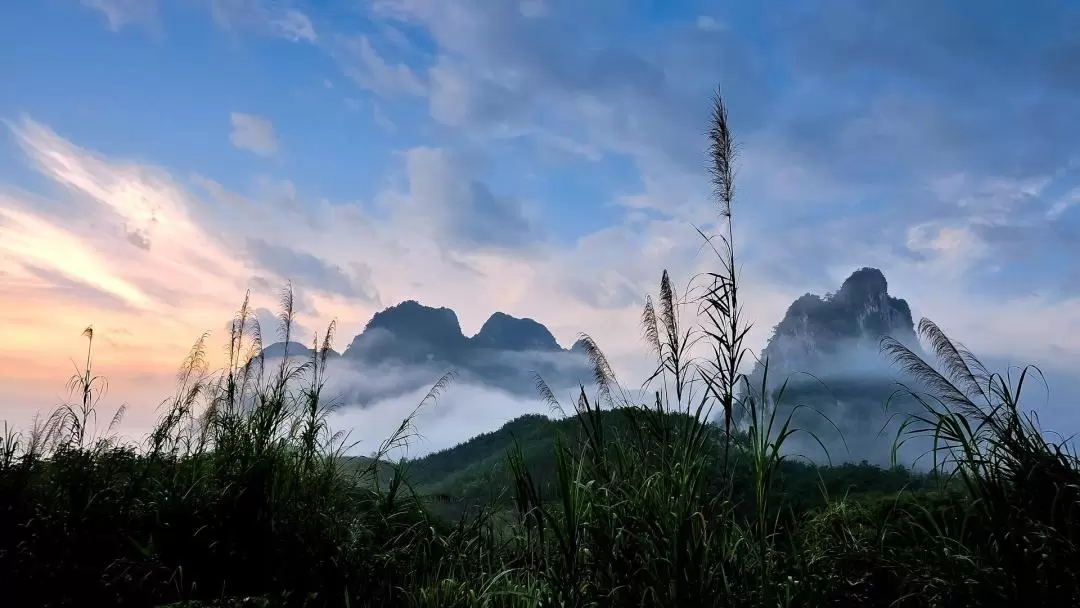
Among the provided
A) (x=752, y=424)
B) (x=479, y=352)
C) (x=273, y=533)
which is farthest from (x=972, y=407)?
(x=479, y=352)

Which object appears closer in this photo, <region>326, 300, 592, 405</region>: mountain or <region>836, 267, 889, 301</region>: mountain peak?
<region>836, 267, 889, 301</region>: mountain peak

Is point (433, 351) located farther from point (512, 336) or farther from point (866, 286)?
point (866, 286)

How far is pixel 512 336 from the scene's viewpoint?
185 m

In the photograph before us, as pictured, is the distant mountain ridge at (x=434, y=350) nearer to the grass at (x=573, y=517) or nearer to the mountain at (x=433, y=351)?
the mountain at (x=433, y=351)

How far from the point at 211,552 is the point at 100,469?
5.15 ft

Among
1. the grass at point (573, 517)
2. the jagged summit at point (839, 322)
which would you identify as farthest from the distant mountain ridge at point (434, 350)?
the grass at point (573, 517)

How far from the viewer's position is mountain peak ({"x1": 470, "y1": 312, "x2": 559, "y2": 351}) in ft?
596

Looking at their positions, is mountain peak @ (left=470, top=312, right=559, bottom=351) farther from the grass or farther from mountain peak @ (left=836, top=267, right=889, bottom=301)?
the grass

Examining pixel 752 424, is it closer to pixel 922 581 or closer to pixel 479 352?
pixel 922 581

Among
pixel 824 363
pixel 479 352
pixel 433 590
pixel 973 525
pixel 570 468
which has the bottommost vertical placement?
pixel 433 590

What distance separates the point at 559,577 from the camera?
352cm

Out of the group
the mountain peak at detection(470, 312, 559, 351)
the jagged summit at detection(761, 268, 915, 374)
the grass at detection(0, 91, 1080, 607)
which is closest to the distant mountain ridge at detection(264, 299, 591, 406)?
the mountain peak at detection(470, 312, 559, 351)

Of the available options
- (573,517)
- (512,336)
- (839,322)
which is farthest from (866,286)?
(573,517)

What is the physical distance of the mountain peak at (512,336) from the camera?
18175 centimetres
